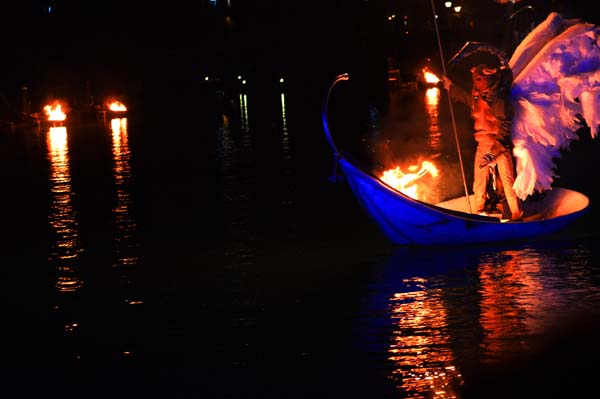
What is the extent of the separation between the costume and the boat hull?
0.62m

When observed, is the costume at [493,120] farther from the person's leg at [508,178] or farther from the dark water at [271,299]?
the dark water at [271,299]

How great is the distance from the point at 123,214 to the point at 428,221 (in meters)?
6.95

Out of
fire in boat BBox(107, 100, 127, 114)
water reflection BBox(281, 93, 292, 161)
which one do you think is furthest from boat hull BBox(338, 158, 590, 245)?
fire in boat BBox(107, 100, 127, 114)

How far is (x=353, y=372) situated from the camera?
834 centimetres

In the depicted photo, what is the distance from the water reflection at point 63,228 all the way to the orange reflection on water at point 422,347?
13.2ft

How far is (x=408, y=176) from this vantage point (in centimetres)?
1357

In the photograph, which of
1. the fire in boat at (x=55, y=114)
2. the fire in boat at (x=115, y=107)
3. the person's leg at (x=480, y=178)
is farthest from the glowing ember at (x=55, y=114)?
the person's leg at (x=480, y=178)

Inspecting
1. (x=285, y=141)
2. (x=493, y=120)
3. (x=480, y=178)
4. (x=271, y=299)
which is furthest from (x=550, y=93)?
(x=285, y=141)

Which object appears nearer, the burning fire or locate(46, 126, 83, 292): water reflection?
locate(46, 126, 83, 292): water reflection

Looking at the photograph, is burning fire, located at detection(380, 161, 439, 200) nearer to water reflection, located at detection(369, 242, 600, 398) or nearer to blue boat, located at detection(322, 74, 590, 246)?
blue boat, located at detection(322, 74, 590, 246)

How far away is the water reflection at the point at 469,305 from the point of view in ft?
27.3

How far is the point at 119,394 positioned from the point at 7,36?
5113cm

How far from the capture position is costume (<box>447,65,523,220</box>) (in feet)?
42.0

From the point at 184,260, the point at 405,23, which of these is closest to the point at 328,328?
the point at 184,260
